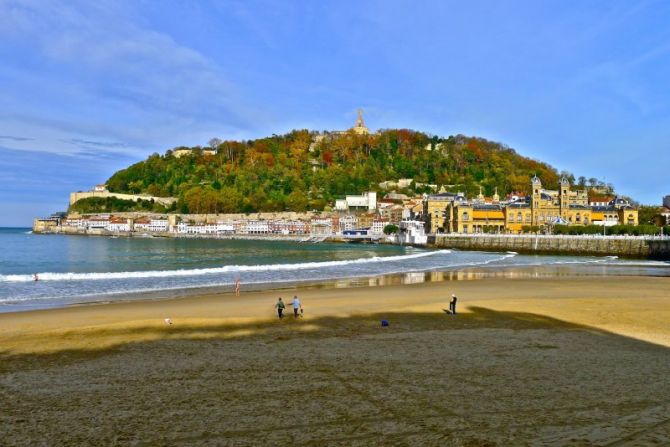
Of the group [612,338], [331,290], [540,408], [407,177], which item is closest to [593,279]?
[331,290]

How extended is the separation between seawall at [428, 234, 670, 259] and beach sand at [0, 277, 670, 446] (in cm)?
4564

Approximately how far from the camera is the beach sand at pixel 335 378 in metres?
6.59

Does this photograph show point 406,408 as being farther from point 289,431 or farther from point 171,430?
point 171,430

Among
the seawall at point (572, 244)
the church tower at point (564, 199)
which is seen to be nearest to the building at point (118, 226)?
the seawall at point (572, 244)

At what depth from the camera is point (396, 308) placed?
18.6m

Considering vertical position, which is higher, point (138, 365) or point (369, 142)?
point (369, 142)

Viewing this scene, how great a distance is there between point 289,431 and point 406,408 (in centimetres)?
167

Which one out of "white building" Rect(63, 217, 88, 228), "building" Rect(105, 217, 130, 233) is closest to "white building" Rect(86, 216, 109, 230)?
"white building" Rect(63, 217, 88, 228)

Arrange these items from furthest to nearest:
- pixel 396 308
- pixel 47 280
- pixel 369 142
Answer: pixel 369 142 → pixel 47 280 → pixel 396 308

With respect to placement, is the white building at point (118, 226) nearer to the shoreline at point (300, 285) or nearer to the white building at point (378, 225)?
the white building at point (378, 225)

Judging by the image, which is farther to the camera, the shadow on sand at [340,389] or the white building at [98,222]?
the white building at [98,222]

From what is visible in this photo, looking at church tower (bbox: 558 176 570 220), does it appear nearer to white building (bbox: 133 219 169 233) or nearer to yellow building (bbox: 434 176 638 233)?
yellow building (bbox: 434 176 638 233)

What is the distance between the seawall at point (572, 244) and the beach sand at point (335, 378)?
4564cm

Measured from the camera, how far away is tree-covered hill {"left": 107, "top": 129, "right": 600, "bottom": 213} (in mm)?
157125
